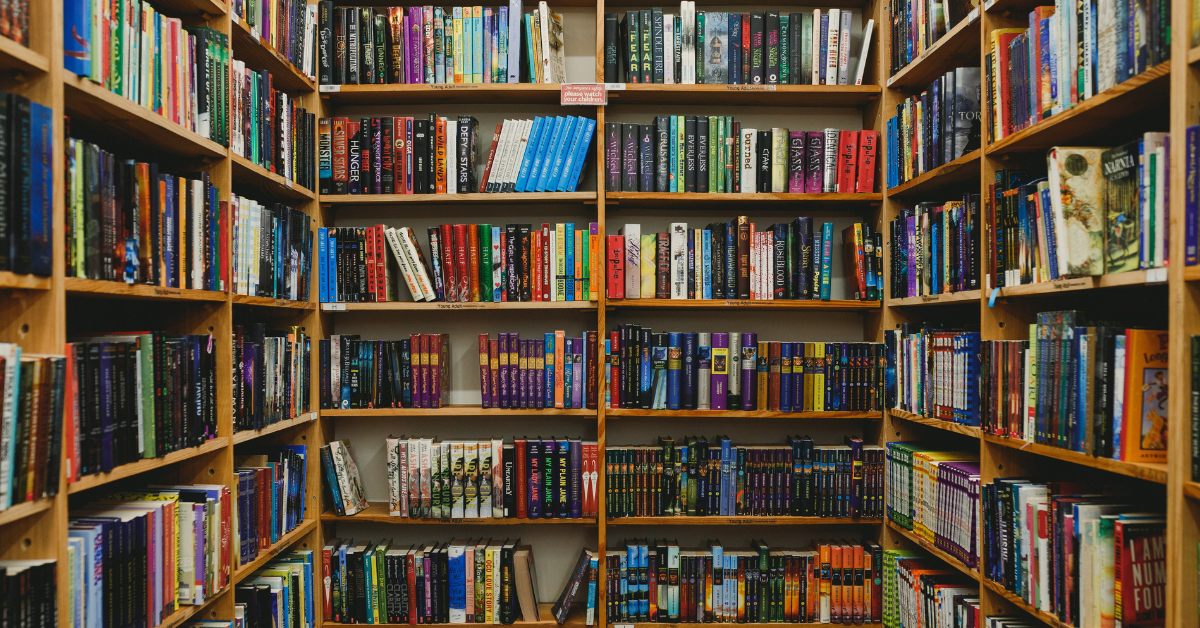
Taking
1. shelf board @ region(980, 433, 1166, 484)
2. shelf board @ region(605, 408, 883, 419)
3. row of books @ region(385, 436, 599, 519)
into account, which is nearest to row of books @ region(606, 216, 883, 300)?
shelf board @ region(605, 408, 883, 419)

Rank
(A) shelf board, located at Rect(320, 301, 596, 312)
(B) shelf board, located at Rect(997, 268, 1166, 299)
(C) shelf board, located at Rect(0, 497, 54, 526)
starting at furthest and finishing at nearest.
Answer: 1. (A) shelf board, located at Rect(320, 301, 596, 312)
2. (B) shelf board, located at Rect(997, 268, 1166, 299)
3. (C) shelf board, located at Rect(0, 497, 54, 526)

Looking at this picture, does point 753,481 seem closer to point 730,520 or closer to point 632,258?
point 730,520

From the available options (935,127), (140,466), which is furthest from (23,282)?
(935,127)

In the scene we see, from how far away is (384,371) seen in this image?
2.56m

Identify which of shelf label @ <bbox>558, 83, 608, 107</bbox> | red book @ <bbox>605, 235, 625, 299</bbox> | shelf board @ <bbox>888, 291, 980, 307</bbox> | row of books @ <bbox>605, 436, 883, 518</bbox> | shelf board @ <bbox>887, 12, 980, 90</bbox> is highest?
shelf board @ <bbox>887, 12, 980, 90</bbox>

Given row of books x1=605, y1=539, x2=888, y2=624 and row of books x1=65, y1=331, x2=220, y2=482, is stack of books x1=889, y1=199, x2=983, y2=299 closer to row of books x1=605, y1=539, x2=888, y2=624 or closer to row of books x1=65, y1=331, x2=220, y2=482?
row of books x1=605, y1=539, x2=888, y2=624

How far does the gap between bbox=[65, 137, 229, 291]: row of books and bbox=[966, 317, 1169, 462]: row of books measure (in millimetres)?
2086

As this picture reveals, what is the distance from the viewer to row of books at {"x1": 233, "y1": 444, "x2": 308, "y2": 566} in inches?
79.0

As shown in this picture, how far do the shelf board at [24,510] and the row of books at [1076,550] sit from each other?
2.06 metres

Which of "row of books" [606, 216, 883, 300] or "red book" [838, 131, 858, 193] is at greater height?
"red book" [838, 131, 858, 193]

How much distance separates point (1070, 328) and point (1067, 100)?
529 mm

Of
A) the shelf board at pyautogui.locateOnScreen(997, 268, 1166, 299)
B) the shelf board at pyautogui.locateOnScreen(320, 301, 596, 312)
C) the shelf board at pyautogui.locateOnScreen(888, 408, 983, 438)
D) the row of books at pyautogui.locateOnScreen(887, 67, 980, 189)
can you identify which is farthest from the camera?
the shelf board at pyautogui.locateOnScreen(320, 301, 596, 312)

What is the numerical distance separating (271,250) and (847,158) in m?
2.06

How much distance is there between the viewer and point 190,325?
1.86 m
